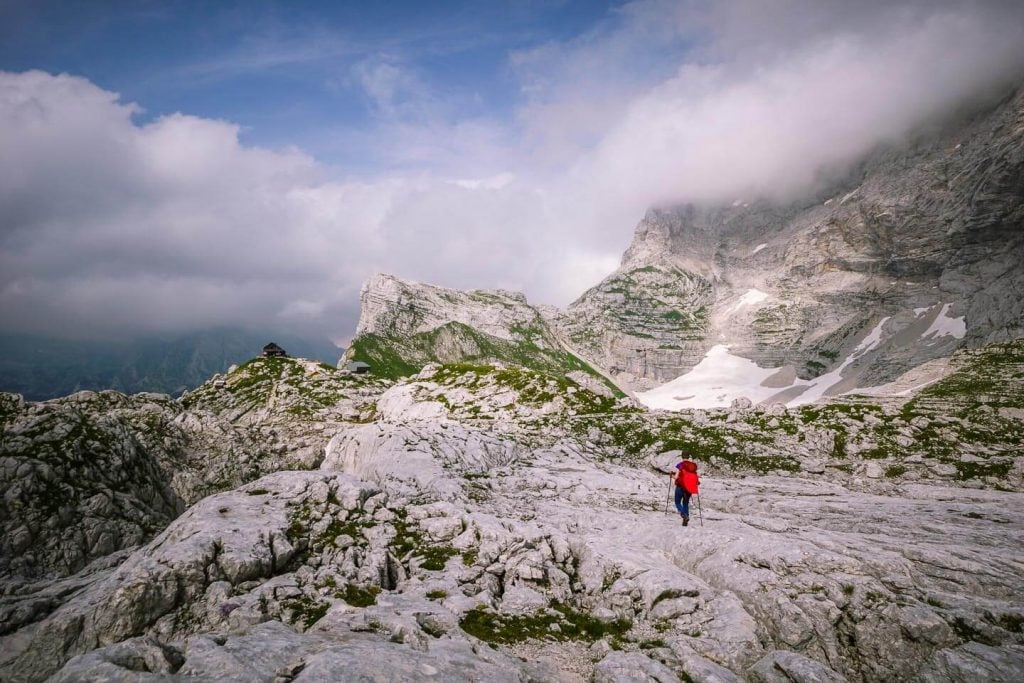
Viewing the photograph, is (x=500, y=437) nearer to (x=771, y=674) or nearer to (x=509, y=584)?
(x=509, y=584)

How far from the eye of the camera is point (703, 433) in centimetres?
4981

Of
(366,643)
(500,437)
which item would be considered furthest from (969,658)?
(500,437)

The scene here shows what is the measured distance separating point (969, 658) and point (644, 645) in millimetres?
8693

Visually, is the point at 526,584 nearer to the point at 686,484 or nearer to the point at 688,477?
Answer: the point at 686,484

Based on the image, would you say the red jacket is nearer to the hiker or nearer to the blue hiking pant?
the hiker

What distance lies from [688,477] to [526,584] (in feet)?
34.2

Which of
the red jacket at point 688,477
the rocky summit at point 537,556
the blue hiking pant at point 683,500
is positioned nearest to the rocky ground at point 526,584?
the rocky summit at point 537,556

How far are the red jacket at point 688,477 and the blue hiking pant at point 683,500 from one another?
27 centimetres

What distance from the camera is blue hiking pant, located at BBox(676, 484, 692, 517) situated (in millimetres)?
23558

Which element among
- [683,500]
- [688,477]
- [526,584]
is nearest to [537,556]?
[526,584]

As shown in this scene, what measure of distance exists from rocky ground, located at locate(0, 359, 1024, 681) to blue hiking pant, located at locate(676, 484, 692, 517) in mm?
995

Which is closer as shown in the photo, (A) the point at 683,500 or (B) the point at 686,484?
(B) the point at 686,484

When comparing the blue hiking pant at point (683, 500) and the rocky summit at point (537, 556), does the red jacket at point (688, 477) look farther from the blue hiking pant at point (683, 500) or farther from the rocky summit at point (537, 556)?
the rocky summit at point (537, 556)

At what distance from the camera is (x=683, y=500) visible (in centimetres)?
2383
